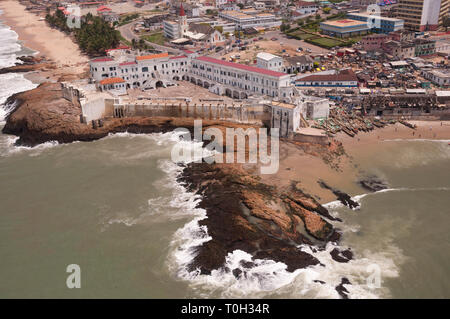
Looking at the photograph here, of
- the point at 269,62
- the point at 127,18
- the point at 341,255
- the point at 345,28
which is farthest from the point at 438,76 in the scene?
the point at 127,18

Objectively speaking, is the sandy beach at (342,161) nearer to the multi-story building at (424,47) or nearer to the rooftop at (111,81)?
the rooftop at (111,81)

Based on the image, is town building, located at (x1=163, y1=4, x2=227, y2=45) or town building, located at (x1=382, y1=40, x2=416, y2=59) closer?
town building, located at (x1=382, y1=40, x2=416, y2=59)

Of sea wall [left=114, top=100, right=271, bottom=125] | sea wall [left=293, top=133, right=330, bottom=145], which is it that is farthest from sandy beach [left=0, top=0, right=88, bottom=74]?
sea wall [left=293, top=133, right=330, bottom=145]

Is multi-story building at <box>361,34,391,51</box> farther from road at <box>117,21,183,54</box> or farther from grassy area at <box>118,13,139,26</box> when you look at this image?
grassy area at <box>118,13,139,26</box>

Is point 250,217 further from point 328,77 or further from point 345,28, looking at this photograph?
point 345,28
